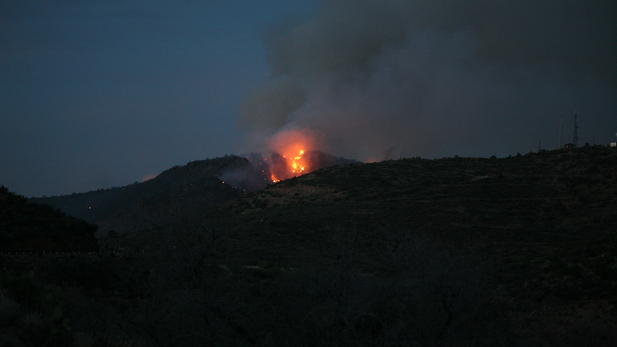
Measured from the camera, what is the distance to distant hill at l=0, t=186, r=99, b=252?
20.0 metres

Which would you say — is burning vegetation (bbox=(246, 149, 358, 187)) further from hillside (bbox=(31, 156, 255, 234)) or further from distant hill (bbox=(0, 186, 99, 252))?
distant hill (bbox=(0, 186, 99, 252))

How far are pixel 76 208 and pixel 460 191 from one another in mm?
90547

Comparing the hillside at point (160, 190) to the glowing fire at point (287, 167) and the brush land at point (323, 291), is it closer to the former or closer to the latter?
the glowing fire at point (287, 167)

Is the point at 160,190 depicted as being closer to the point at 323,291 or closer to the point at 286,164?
the point at 286,164

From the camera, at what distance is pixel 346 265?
37.0ft

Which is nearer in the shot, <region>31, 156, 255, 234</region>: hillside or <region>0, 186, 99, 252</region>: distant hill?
<region>0, 186, 99, 252</region>: distant hill

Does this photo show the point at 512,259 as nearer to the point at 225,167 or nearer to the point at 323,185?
the point at 323,185

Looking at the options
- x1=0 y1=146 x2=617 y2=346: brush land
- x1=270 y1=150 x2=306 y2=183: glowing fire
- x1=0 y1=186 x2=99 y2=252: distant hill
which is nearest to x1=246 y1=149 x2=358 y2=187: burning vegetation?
x1=270 y1=150 x2=306 y2=183: glowing fire

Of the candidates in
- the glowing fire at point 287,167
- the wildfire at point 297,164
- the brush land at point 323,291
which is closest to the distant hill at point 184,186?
the glowing fire at point 287,167

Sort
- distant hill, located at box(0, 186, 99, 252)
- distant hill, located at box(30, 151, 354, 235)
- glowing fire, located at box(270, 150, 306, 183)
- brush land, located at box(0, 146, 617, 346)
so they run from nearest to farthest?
brush land, located at box(0, 146, 617, 346) < distant hill, located at box(0, 186, 99, 252) < distant hill, located at box(30, 151, 354, 235) < glowing fire, located at box(270, 150, 306, 183)

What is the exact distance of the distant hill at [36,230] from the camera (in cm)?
1998

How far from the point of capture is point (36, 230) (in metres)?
21.0

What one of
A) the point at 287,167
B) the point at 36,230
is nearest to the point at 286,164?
the point at 287,167

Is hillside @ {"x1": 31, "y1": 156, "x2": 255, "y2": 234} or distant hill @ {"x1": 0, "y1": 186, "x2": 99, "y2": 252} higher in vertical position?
hillside @ {"x1": 31, "y1": 156, "x2": 255, "y2": 234}
